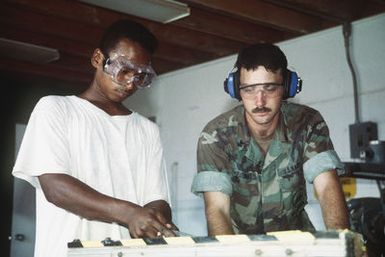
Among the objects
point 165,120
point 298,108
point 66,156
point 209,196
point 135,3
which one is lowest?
point 209,196

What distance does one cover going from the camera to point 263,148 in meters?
2.65

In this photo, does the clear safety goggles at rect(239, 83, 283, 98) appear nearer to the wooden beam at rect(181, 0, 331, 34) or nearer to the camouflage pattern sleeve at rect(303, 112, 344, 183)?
the camouflage pattern sleeve at rect(303, 112, 344, 183)

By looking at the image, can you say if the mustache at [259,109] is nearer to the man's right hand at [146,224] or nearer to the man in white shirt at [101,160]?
the man in white shirt at [101,160]

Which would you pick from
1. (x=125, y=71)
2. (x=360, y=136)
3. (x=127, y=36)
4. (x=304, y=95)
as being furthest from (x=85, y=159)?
(x=304, y=95)

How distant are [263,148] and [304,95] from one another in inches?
111

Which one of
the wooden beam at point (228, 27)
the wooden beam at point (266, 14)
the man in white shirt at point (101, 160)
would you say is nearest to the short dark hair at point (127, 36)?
the man in white shirt at point (101, 160)

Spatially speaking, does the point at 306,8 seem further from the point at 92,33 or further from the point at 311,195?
the point at 92,33

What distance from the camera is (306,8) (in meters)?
4.80

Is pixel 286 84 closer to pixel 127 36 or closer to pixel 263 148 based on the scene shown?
pixel 263 148

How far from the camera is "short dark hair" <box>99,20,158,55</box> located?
2.59 m

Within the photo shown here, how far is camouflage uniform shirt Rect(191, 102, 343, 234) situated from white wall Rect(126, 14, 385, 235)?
2243mm

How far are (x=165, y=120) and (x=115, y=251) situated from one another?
5184mm

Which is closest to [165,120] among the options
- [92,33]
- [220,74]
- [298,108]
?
[220,74]

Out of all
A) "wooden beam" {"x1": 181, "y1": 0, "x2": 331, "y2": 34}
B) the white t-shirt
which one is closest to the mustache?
the white t-shirt
